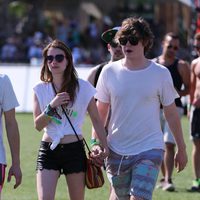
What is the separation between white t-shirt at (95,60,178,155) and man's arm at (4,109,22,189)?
0.98 meters

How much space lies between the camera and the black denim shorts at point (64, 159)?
300 inches

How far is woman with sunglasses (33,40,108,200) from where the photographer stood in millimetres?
7520

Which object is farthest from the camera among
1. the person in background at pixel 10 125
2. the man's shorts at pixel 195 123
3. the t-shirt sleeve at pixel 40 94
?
the man's shorts at pixel 195 123

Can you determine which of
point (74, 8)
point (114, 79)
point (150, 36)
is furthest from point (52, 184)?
point (74, 8)

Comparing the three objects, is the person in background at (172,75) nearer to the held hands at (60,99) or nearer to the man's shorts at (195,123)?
the man's shorts at (195,123)

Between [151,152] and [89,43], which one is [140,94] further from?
[89,43]

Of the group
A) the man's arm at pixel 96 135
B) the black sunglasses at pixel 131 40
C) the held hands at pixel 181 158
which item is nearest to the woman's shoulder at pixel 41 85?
the man's arm at pixel 96 135

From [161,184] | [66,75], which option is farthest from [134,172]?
[161,184]

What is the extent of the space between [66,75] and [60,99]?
383 millimetres

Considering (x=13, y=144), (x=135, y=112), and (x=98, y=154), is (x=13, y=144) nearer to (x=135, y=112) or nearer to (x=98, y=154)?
(x=98, y=154)

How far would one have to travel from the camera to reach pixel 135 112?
741 centimetres

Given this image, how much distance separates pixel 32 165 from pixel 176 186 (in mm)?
2643

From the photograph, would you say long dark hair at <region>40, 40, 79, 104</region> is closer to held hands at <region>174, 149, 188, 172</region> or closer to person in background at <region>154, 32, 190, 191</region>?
held hands at <region>174, 149, 188, 172</region>

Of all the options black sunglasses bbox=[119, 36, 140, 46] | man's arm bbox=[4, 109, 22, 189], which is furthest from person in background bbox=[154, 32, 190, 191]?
man's arm bbox=[4, 109, 22, 189]
